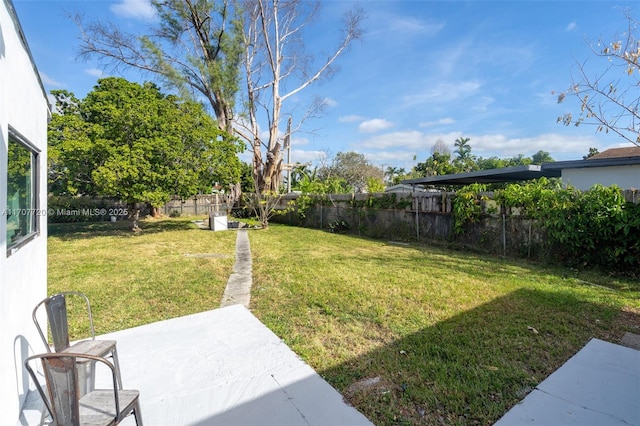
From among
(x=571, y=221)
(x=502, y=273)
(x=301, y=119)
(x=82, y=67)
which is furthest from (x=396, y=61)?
(x=82, y=67)

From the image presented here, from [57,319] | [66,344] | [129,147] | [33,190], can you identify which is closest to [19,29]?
[33,190]

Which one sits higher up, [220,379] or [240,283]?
[240,283]

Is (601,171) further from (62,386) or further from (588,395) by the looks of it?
(62,386)

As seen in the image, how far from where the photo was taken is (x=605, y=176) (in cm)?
978

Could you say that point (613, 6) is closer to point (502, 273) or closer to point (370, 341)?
point (502, 273)

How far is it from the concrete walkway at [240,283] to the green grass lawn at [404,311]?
16 cm

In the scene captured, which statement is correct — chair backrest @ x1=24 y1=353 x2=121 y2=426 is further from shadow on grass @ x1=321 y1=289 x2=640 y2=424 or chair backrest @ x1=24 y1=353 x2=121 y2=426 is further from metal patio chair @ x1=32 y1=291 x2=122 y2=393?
shadow on grass @ x1=321 y1=289 x2=640 y2=424

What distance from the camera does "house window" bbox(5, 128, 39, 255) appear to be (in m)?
2.03

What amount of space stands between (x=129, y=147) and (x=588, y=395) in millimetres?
12179

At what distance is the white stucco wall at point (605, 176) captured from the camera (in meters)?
9.21

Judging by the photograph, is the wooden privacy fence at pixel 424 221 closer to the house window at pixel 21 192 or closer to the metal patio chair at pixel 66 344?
the metal patio chair at pixel 66 344

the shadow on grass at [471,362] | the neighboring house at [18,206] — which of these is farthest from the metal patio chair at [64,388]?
the shadow on grass at [471,362]

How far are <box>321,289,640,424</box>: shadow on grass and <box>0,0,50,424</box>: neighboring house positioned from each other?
2.17 meters

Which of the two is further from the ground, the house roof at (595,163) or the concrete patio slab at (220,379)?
the house roof at (595,163)
